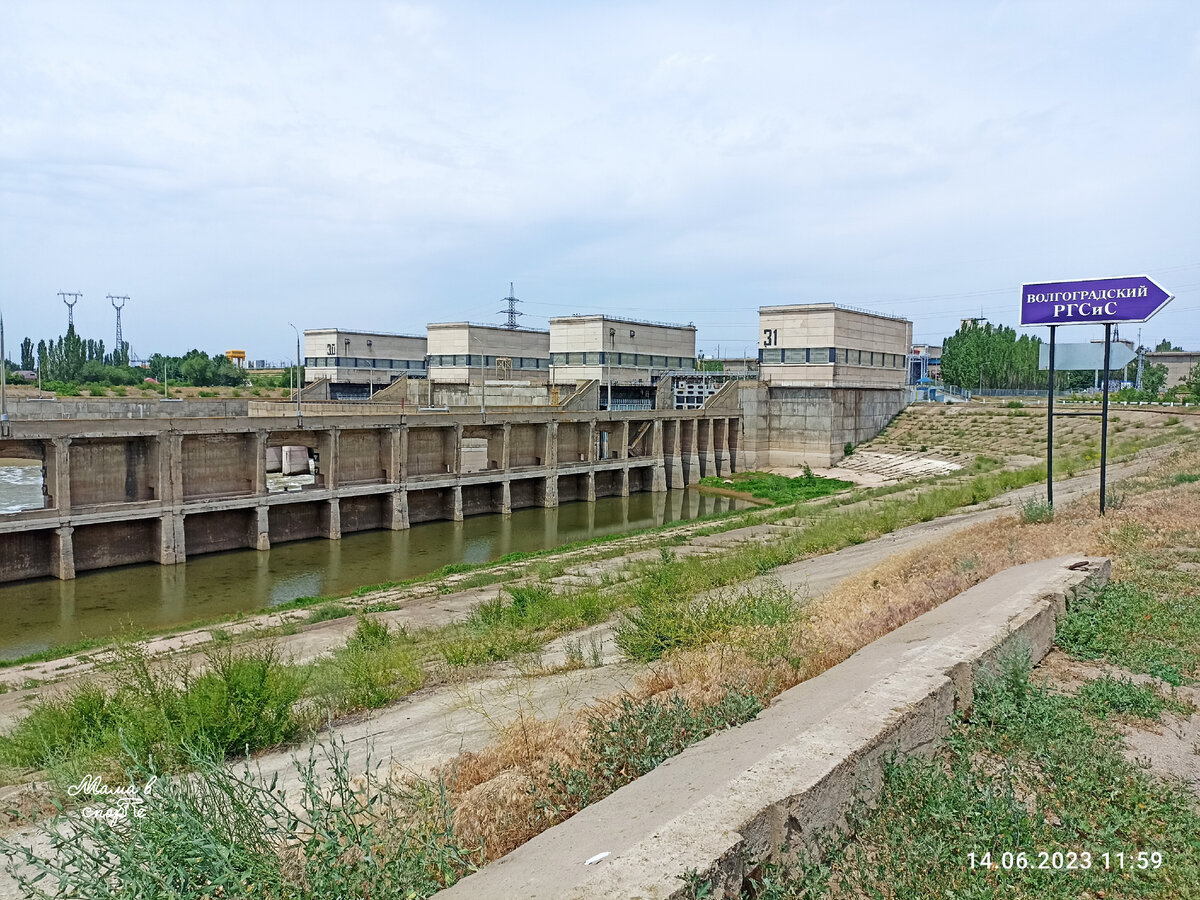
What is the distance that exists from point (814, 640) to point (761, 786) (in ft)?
12.8

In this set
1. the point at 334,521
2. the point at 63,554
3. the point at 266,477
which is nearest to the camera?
the point at 63,554

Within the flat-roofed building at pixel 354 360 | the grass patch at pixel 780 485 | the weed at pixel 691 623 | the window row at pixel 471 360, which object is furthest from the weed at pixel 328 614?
the flat-roofed building at pixel 354 360

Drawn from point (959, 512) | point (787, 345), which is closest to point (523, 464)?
point (787, 345)

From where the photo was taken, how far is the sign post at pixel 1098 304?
13.8m

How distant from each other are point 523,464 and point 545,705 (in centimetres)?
3723

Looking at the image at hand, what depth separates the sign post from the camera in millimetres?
13797

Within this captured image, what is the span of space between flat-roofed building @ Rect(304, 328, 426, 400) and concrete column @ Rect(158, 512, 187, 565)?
41223 mm

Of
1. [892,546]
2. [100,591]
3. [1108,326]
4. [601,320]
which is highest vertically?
[601,320]

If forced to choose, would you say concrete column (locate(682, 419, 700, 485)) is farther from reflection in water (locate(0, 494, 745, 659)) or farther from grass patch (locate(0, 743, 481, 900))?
grass patch (locate(0, 743, 481, 900))

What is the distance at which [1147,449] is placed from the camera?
113 ft

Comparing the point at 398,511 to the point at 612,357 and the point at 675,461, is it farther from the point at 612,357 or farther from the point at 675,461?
the point at 612,357

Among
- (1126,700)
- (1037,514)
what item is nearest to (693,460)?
(1037,514)

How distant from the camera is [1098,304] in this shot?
1435cm

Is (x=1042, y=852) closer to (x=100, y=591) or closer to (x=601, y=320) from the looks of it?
(x=100, y=591)
